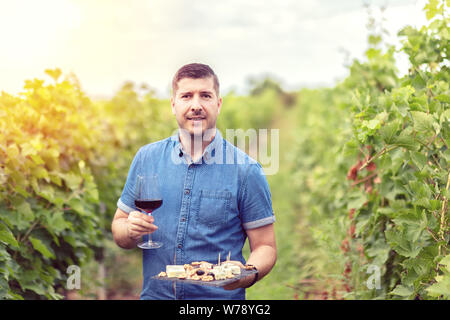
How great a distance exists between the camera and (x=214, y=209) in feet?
8.32

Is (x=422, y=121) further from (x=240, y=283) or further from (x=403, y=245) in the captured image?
(x=240, y=283)

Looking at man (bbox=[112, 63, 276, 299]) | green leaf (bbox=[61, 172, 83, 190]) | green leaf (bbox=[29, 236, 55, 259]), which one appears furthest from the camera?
green leaf (bbox=[61, 172, 83, 190])

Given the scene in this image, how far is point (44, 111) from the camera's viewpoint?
3.93 meters

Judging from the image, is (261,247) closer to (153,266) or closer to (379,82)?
(153,266)

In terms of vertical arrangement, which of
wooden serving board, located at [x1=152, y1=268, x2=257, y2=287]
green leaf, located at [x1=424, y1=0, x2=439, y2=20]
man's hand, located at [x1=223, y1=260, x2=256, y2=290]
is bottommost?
man's hand, located at [x1=223, y1=260, x2=256, y2=290]

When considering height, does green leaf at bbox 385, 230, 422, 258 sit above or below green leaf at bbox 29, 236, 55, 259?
above

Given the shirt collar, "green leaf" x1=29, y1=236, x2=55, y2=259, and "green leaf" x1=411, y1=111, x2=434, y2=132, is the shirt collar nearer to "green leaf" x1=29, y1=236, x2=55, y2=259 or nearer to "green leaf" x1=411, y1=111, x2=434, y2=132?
"green leaf" x1=411, y1=111, x2=434, y2=132

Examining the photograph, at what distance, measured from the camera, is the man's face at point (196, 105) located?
2.46 metres

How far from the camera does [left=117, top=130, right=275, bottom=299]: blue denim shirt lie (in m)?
A: 2.53

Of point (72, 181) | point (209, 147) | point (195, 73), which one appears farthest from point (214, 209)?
point (72, 181)

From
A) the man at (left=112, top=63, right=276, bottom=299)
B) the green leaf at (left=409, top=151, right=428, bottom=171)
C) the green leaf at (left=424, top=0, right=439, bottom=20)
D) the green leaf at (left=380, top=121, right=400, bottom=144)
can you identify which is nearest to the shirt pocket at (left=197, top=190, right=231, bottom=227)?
the man at (left=112, top=63, right=276, bottom=299)

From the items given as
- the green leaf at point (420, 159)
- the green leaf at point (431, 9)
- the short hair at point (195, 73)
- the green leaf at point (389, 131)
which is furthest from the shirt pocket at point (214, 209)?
the green leaf at point (431, 9)

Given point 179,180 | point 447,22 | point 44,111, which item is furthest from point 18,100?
point 447,22

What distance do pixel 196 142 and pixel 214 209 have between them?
14.1 inches
